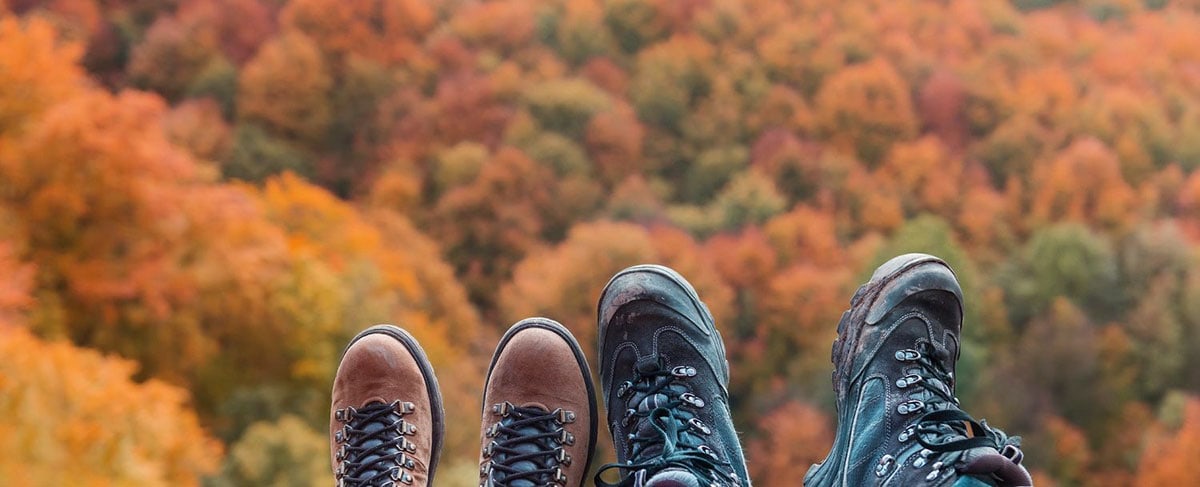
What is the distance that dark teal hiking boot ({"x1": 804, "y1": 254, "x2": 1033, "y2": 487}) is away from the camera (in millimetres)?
2629

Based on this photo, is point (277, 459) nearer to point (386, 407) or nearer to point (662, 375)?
point (386, 407)

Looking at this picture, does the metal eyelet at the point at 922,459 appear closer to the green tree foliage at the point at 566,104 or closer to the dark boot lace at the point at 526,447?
the dark boot lace at the point at 526,447

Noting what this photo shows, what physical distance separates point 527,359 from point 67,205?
46.8 feet

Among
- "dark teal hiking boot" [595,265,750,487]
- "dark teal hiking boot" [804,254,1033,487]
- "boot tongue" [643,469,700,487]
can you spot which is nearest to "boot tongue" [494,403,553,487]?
"dark teal hiking boot" [595,265,750,487]

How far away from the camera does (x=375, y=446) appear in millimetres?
3062

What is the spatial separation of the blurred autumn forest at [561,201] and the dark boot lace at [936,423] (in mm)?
8858

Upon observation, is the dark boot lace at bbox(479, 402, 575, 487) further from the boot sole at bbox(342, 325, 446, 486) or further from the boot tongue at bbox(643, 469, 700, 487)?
the boot tongue at bbox(643, 469, 700, 487)

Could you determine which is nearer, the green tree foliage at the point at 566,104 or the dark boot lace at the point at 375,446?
the dark boot lace at the point at 375,446

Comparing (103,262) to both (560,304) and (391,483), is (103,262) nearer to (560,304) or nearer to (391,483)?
(391,483)

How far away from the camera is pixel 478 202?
145 ft

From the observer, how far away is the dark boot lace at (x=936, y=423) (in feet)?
8.29

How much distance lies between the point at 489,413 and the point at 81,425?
8.99m

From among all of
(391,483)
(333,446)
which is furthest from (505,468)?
(333,446)

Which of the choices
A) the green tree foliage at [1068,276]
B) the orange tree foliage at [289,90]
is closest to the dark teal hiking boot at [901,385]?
the green tree foliage at [1068,276]
